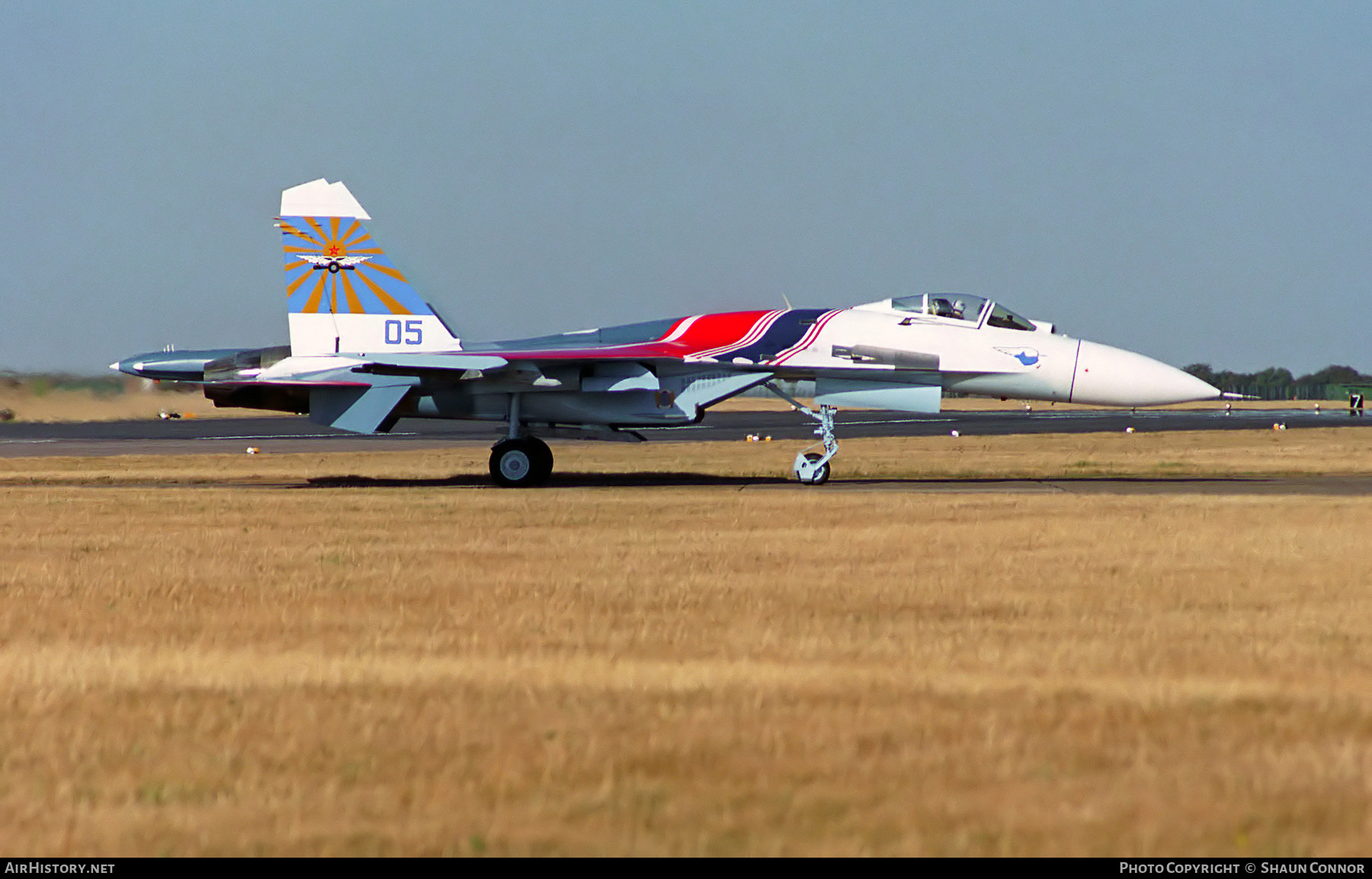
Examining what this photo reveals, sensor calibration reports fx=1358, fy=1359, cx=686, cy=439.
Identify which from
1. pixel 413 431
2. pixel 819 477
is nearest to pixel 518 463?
pixel 819 477

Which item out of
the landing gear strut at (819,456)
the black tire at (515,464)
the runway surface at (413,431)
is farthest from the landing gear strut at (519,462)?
the runway surface at (413,431)

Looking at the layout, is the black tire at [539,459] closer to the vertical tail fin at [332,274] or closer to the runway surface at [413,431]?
the vertical tail fin at [332,274]

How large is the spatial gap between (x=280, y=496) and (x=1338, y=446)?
2376 centimetres

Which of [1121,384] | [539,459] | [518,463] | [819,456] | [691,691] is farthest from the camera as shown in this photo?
[819,456]

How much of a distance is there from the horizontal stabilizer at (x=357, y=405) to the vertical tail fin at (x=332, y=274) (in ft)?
2.77

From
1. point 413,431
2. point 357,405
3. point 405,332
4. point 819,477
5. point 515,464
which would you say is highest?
point 405,332

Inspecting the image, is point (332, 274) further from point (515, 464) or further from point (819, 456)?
point (819, 456)

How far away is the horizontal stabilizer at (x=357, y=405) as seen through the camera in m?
19.6

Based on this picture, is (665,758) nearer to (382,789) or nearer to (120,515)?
(382,789)

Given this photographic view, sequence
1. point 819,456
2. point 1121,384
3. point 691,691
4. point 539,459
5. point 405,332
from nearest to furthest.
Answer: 1. point 691,691
2. point 1121,384
3. point 539,459
4. point 819,456
5. point 405,332

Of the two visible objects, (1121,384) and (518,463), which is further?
(518,463)

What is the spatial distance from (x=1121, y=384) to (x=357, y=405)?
1099 cm

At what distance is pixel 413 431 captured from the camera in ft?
147

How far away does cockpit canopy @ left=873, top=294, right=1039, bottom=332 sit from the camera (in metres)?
19.6
